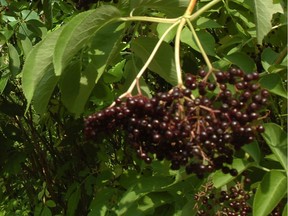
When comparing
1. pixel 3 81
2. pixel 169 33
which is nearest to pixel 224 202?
pixel 169 33

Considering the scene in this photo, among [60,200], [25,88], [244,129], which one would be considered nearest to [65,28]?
[25,88]

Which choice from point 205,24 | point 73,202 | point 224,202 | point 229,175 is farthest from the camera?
point 73,202

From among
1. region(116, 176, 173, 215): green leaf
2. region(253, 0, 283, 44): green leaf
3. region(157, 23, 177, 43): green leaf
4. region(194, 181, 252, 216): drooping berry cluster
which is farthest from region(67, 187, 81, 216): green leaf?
region(253, 0, 283, 44): green leaf

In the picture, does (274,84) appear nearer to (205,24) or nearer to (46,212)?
(205,24)

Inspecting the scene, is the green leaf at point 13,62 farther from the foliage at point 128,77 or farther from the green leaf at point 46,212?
the green leaf at point 46,212

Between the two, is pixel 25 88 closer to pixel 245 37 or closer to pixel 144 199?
pixel 144 199

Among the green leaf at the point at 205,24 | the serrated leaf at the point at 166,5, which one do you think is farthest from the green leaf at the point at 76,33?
the green leaf at the point at 205,24
